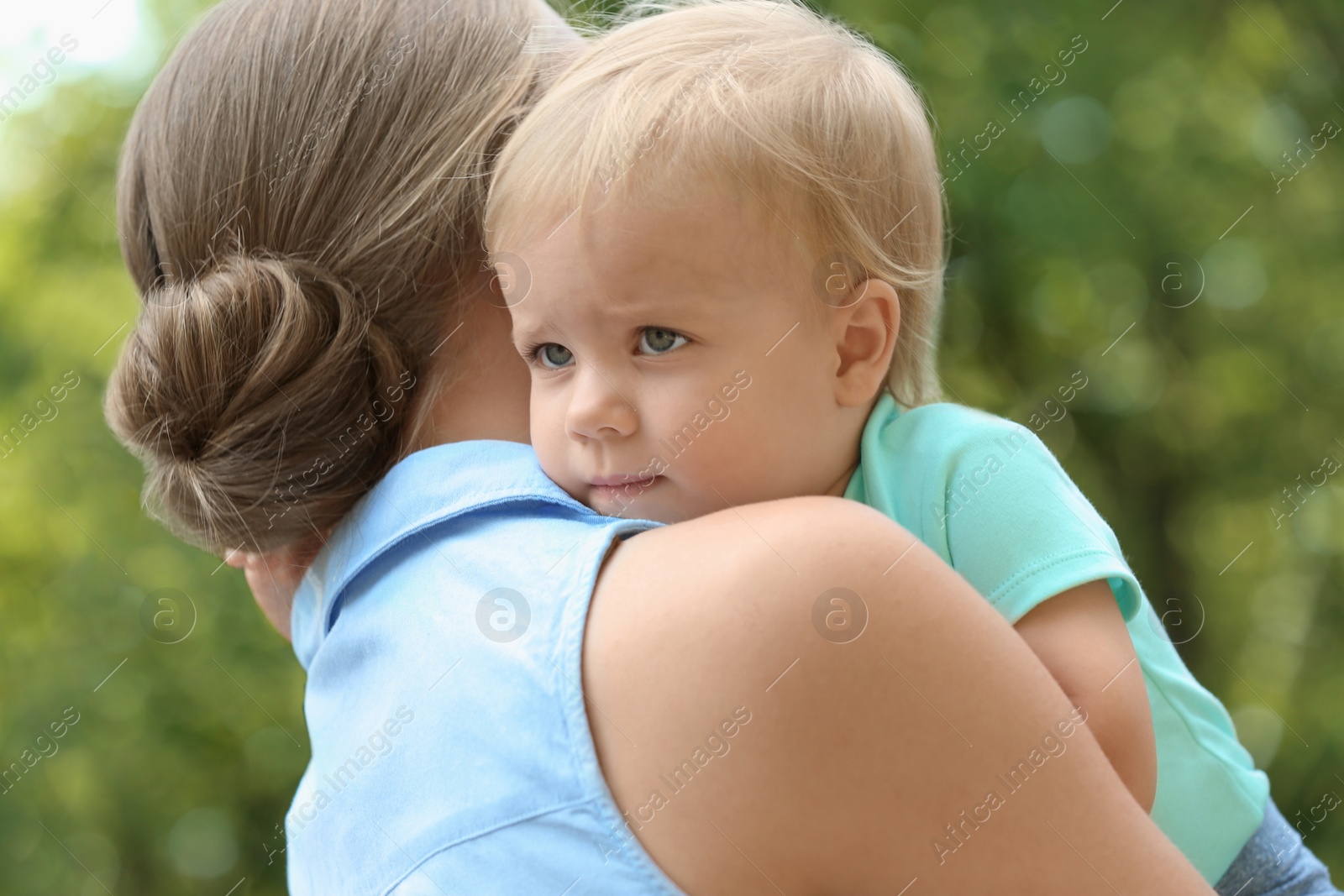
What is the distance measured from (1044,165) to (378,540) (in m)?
2.26

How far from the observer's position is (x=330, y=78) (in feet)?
3.78

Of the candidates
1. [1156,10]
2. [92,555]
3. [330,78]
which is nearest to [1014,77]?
[1156,10]

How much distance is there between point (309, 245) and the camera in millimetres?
1155

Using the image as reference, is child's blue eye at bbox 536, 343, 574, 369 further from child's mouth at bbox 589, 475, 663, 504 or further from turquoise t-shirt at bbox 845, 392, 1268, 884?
turquoise t-shirt at bbox 845, 392, 1268, 884

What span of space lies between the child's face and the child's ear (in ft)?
0.15

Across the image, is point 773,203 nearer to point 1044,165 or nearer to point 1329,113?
point 1044,165

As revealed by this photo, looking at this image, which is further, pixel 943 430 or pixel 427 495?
pixel 943 430

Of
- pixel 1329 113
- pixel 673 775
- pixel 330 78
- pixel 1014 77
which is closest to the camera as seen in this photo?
pixel 673 775

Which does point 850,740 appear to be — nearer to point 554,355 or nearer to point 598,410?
point 598,410

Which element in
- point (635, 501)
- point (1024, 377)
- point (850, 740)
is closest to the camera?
point (850, 740)

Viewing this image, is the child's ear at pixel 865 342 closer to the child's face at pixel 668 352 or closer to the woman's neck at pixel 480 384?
the child's face at pixel 668 352

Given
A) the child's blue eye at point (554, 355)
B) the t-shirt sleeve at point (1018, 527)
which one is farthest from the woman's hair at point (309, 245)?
the t-shirt sleeve at point (1018, 527)

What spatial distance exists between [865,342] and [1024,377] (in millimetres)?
2045

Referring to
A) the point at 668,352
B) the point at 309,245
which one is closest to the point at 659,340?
the point at 668,352
